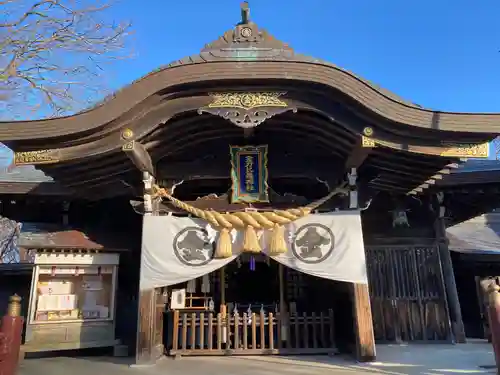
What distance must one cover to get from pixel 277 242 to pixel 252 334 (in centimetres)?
188

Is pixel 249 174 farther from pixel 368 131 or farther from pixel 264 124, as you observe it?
pixel 368 131

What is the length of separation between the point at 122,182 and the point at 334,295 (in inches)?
184

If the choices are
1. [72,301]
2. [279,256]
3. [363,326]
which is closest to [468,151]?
[363,326]

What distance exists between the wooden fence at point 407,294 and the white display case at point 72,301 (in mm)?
5314

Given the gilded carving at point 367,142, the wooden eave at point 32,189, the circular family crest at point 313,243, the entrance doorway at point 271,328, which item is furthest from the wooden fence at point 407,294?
the wooden eave at point 32,189

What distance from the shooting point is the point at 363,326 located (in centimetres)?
641

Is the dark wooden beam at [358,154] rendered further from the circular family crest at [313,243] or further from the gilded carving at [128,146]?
the gilded carving at [128,146]

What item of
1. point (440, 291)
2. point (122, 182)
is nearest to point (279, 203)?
point (122, 182)

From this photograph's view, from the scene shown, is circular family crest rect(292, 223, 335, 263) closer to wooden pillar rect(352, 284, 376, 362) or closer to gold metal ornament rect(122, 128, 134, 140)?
wooden pillar rect(352, 284, 376, 362)

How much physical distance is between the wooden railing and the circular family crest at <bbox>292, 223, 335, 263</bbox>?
1.31m

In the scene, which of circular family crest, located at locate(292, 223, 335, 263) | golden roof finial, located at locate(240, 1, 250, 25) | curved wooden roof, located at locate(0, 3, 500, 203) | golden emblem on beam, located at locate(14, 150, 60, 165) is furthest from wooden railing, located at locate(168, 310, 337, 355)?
golden roof finial, located at locate(240, 1, 250, 25)

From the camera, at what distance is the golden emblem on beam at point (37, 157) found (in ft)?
20.9

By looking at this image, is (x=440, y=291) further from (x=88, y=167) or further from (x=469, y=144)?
(x=88, y=167)

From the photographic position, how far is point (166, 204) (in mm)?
7375
